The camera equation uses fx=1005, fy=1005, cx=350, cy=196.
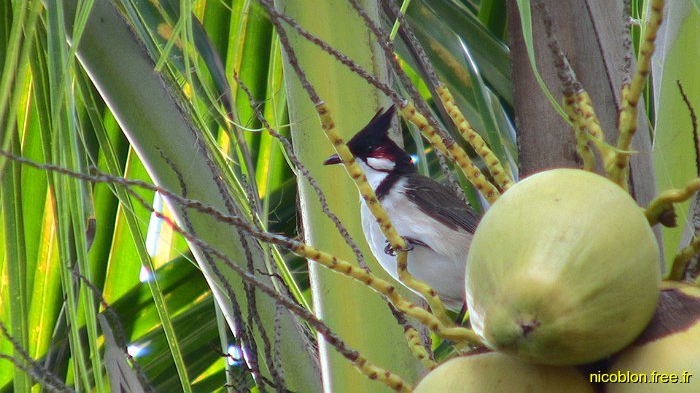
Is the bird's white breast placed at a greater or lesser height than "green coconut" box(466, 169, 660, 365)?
lesser

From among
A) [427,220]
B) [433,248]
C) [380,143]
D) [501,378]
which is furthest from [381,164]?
[501,378]

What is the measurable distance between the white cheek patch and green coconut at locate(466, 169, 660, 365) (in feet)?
6.61

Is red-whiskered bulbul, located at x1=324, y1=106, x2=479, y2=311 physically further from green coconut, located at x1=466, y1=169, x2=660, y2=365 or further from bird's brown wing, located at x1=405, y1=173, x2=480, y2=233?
green coconut, located at x1=466, y1=169, x2=660, y2=365

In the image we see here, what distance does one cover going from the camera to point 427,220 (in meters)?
2.58

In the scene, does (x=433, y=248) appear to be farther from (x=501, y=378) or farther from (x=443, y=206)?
(x=501, y=378)

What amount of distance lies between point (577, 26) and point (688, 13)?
0.13m

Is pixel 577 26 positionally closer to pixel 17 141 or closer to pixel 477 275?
pixel 477 275

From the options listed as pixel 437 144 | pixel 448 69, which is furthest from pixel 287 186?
pixel 437 144

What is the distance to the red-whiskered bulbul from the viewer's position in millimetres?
2389

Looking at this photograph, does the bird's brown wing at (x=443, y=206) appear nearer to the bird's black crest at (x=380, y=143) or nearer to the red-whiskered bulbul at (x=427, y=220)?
the red-whiskered bulbul at (x=427, y=220)

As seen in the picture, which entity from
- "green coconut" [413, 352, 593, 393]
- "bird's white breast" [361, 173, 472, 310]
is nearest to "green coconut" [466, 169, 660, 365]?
"green coconut" [413, 352, 593, 393]

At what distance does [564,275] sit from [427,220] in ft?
6.52

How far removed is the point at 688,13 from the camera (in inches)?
40.9

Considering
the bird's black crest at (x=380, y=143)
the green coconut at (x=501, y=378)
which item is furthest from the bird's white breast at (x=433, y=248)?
the green coconut at (x=501, y=378)
